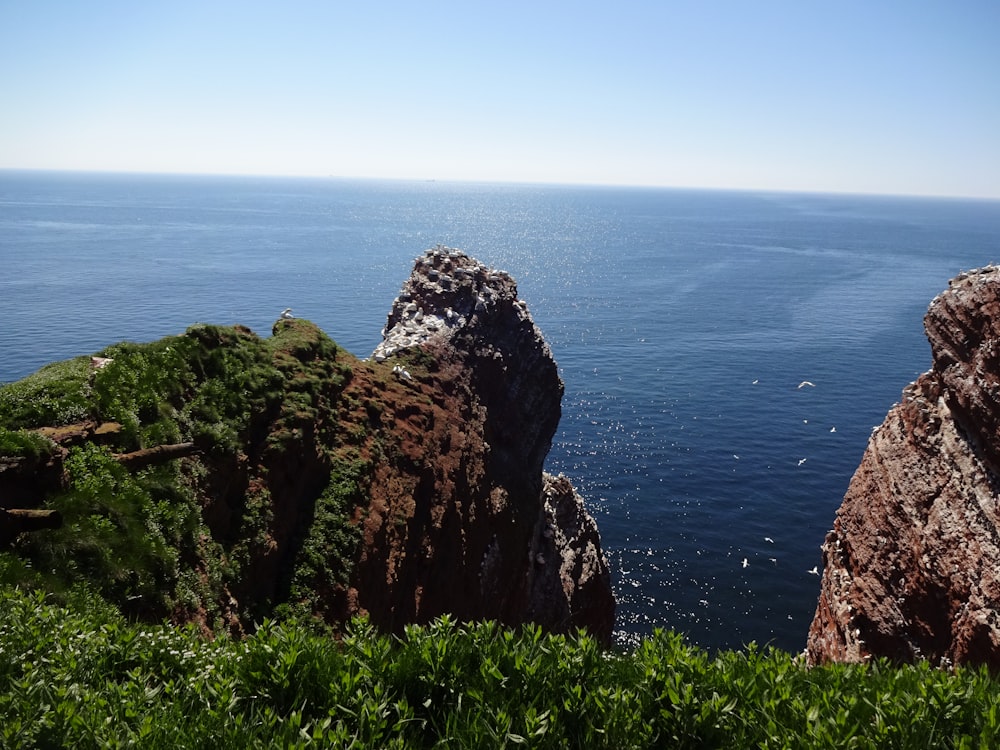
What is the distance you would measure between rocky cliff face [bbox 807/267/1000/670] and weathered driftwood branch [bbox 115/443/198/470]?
1154 inches

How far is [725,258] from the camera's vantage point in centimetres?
19138

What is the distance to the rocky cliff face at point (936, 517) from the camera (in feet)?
90.0

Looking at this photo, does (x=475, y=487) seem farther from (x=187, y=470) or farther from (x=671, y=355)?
(x=671, y=355)

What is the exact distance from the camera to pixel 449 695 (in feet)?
27.3

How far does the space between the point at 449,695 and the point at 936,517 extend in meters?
29.4

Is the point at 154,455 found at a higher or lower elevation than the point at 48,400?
lower

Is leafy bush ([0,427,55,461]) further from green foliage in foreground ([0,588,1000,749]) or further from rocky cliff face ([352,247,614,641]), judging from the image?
rocky cliff face ([352,247,614,641])

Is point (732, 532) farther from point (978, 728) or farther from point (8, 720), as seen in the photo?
point (8, 720)

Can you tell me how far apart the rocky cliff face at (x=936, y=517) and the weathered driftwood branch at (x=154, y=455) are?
1154 inches

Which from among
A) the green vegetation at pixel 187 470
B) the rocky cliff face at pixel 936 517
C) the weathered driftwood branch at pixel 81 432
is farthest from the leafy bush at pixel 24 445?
the rocky cliff face at pixel 936 517

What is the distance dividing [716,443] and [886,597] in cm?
4148

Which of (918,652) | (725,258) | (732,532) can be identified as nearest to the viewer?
(918,652)

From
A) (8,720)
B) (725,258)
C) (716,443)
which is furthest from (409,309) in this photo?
(725,258)

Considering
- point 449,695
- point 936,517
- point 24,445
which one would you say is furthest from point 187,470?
point 936,517
